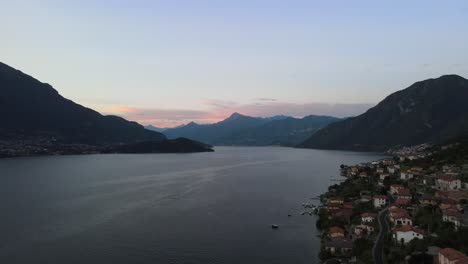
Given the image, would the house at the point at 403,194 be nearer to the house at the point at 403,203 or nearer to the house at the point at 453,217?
the house at the point at 403,203

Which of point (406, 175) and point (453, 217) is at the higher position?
point (406, 175)

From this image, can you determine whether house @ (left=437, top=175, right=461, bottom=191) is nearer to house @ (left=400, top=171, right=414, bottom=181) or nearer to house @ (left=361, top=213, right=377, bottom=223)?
house @ (left=400, top=171, right=414, bottom=181)

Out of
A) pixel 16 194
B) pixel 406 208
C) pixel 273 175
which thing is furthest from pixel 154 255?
pixel 273 175

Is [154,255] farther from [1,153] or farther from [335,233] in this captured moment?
[1,153]

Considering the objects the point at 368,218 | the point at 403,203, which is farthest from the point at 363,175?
the point at 368,218

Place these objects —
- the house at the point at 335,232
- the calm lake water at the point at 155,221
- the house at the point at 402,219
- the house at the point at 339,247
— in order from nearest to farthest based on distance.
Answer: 1. the house at the point at 339,247
2. the calm lake water at the point at 155,221
3. the house at the point at 402,219
4. the house at the point at 335,232

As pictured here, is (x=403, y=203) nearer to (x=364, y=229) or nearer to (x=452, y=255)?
(x=364, y=229)

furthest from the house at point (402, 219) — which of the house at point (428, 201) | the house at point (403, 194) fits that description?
the house at point (403, 194)
